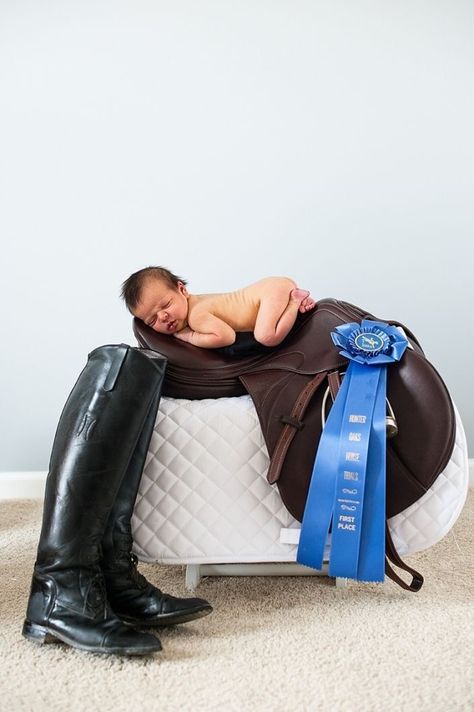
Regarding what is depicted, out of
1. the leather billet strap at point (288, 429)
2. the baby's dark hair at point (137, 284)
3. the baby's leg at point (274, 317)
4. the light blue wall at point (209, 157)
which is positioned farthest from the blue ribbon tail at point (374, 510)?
the light blue wall at point (209, 157)

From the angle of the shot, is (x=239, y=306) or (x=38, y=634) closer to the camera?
(x=38, y=634)

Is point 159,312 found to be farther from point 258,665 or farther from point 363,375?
Answer: point 258,665

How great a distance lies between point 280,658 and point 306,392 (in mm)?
512

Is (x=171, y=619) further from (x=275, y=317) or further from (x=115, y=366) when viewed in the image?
(x=275, y=317)

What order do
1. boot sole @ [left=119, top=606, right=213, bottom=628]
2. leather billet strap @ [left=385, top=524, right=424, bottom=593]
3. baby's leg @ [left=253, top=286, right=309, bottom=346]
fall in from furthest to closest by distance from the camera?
baby's leg @ [left=253, top=286, right=309, bottom=346] → leather billet strap @ [left=385, top=524, right=424, bottom=593] → boot sole @ [left=119, top=606, right=213, bottom=628]

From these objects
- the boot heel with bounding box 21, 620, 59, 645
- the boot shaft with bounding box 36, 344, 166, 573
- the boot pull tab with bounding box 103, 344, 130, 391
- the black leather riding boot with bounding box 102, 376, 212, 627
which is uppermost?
the boot pull tab with bounding box 103, 344, 130, 391

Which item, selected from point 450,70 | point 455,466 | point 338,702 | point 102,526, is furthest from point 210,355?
point 450,70

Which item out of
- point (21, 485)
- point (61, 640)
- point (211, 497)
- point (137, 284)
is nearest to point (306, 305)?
point (137, 284)

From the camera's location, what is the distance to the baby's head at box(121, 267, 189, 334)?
153cm

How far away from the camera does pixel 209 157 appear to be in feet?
7.84

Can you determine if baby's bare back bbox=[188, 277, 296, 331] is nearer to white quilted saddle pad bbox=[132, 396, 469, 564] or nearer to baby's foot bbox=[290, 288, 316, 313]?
baby's foot bbox=[290, 288, 316, 313]

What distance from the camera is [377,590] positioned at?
58.2 inches

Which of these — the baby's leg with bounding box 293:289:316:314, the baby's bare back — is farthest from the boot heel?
the baby's leg with bounding box 293:289:316:314

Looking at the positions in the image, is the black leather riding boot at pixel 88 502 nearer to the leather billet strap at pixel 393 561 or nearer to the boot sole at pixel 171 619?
the boot sole at pixel 171 619
